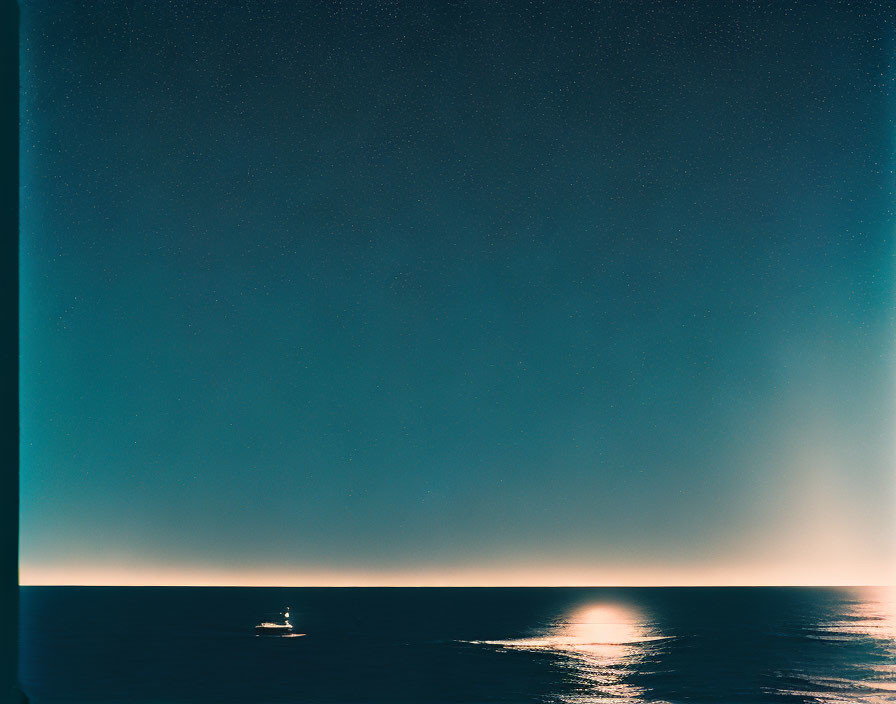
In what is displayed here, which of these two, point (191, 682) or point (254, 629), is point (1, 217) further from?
point (254, 629)

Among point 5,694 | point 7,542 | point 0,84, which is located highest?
point 0,84

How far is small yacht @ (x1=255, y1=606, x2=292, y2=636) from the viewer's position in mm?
19562

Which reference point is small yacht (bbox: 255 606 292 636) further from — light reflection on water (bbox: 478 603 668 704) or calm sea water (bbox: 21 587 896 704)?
light reflection on water (bbox: 478 603 668 704)

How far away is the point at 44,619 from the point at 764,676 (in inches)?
846

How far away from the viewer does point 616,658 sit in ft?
44.3

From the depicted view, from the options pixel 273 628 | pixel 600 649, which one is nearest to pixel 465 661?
pixel 600 649

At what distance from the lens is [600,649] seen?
1499 centimetres

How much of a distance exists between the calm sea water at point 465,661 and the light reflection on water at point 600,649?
41 millimetres

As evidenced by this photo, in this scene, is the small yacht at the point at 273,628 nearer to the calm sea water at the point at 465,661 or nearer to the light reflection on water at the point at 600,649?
the calm sea water at the point at 465,661

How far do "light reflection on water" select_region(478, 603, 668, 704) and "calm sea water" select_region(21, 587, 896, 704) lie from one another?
0.04 metres

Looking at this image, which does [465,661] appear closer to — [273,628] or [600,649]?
[600,649]

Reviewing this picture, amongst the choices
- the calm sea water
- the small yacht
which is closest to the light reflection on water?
the calm sea water

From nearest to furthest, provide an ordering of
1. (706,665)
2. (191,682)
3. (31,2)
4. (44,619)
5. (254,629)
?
(31,2), (191,682), (706,665), (254,629), (44,619)

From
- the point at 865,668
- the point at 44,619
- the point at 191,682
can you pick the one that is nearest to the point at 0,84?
the point at 191,682
